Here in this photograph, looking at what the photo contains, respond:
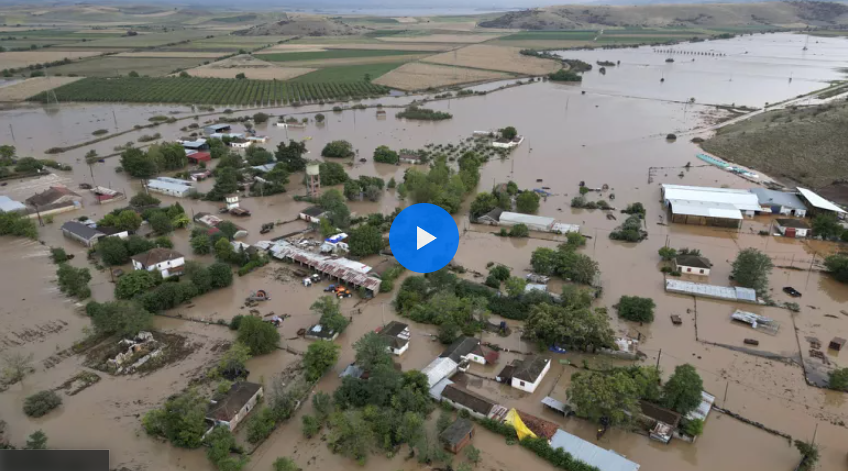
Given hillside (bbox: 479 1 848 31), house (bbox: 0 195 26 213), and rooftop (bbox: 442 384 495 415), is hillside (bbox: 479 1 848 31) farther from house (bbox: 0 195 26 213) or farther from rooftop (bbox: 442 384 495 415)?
rooftop (bbox: 442 384 495 415)

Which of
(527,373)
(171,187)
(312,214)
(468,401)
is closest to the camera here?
(468,401)

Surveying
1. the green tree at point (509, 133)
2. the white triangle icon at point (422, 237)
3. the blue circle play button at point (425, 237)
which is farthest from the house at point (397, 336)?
the green tree at point (509, 133)

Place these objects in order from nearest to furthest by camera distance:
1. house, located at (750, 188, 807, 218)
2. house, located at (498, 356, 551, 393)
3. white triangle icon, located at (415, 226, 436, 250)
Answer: white triangle icon, located at (415, 226, 436, 250)
house, located at (498, 356, 551, 393)
house, located at (750, 188, 807, 218)

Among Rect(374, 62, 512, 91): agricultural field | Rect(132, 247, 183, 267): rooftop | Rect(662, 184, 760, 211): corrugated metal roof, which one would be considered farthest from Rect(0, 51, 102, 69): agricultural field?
Rect(662, 184, 760, 211): corrugated metal roof

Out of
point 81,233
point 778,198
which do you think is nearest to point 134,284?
point 81,233

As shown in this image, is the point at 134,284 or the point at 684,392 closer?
the point at 684,392

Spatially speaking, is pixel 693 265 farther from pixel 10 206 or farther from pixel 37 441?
pixel 10 206

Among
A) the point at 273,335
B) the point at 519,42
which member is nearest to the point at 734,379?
the point at 273,335
